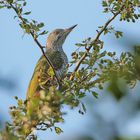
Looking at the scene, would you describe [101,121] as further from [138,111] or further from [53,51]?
[53,51]

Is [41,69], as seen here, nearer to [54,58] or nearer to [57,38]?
[54,58]

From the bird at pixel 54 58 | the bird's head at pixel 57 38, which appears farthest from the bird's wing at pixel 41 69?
the bird's head at pixel 57 38

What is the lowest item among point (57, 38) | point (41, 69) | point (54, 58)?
point (41, 69)

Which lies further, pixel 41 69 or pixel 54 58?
pixel 54 58

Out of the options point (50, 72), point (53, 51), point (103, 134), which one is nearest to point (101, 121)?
point (103, 134)

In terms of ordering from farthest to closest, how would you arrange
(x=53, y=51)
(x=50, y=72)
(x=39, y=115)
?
(x=53, y=51) → (x=50, y=72) → (x=39, y=115)

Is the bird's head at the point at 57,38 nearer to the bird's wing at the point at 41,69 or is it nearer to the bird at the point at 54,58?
the bird at the point at 54,58

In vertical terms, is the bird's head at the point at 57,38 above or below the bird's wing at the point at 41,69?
above

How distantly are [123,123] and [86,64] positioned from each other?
280 centimetres

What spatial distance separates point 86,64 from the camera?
336 cm

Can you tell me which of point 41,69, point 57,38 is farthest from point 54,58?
point 41,69

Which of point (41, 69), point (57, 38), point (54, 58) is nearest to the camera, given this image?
point (41, 69)

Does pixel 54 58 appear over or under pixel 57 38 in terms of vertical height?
under

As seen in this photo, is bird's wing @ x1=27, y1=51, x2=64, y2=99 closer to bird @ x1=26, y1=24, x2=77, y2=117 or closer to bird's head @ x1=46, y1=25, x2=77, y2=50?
bird @ x1=26, y1=24, x2=77, y2=117
